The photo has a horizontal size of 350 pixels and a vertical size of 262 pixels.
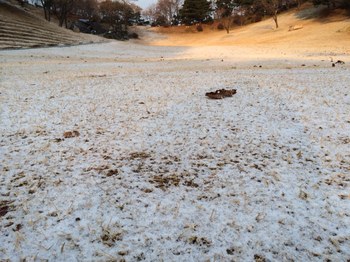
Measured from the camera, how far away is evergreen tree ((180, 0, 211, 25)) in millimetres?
55406

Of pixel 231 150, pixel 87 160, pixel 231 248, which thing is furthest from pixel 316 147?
pixel 87 160

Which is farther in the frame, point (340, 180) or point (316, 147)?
point (316, 147)

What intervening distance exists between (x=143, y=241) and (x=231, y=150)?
1.68 metres

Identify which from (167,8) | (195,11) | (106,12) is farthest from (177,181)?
(167,8)

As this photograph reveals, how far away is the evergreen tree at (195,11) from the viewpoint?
2181 inches

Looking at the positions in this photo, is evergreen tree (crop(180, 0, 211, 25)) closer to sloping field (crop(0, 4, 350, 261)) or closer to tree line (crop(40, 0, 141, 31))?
tree line (crop(40, 0, 141, 31))

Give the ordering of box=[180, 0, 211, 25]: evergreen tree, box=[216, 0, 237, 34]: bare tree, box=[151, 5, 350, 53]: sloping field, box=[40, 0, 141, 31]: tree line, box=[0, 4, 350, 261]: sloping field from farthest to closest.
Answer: box=[180, 0, 211, 25]: evergreen tree, box=[216, 0, 237, 34]: bare tree, box=[40, 0, 141, 31]: tree line, box=[151, 5, 350, 53]: sloping field, box=[0, 4, 350, 261]: sloping field

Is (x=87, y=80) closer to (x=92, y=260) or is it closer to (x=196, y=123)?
(x=196, y=123)

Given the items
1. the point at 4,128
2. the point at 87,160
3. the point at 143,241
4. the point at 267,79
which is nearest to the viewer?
the point at 143,241

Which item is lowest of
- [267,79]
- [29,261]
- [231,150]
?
[29,261]

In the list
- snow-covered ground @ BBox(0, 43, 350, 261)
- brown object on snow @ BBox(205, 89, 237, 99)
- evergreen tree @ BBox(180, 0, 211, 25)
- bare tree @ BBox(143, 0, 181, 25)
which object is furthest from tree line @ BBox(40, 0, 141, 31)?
snow-covered ground @ BBox(0, 43, 350, 261)

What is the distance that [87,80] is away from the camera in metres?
7.40

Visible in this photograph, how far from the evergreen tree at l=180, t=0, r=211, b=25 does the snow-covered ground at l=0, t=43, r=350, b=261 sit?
2223 inches

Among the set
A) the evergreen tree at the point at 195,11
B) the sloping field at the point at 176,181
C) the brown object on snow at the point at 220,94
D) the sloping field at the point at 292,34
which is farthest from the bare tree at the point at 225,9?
the sloping field at the point at 176,181
